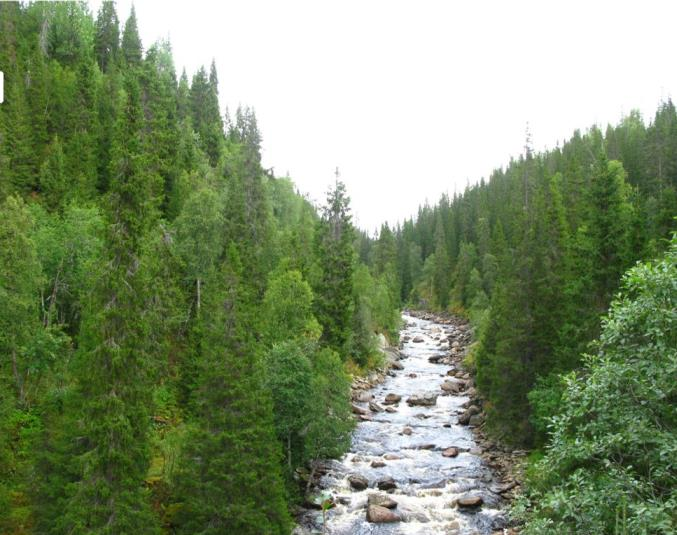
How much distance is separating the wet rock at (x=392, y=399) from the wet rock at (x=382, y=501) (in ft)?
69.0

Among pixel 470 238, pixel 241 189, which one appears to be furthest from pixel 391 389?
pixel 470 238

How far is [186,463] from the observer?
77.7 feet

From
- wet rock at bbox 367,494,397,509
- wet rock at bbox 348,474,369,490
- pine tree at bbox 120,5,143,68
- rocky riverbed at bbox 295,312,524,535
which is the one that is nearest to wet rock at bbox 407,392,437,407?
rocky riverbed at bbox 295,312,524,535

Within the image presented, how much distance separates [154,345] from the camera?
1330 inches

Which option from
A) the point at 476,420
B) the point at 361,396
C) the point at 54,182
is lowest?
the point at 476,420

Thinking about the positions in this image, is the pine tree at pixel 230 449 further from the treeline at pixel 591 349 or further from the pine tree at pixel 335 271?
the pine tree at pixel 335 271

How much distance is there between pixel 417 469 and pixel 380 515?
7.59m

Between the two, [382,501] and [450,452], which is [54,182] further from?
[450,452]

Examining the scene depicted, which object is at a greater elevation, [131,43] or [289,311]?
[131,43]

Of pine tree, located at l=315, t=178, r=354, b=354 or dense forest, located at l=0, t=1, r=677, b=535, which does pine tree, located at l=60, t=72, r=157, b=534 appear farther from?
pine tree, located at l=315, t=178, r=354, b=354

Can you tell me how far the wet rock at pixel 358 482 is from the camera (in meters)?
32.3

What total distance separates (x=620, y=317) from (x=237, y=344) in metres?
18.1

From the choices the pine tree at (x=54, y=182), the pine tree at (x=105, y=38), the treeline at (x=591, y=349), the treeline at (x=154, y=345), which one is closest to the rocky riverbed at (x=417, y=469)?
the treeline at (x=591, y=349)

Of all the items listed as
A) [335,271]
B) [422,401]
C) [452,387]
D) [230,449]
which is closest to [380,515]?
[230,449]
